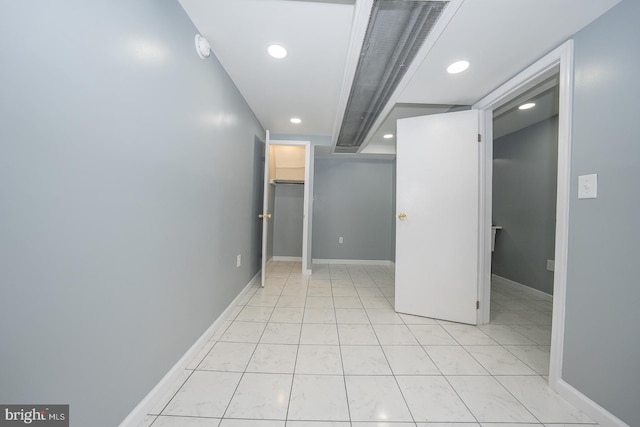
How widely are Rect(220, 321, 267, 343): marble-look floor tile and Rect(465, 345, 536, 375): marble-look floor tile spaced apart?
1.65 metres

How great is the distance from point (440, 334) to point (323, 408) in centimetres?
128

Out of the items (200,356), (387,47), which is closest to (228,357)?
(200,356)

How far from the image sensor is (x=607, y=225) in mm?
1133

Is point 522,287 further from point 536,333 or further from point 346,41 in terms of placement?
point 346,41

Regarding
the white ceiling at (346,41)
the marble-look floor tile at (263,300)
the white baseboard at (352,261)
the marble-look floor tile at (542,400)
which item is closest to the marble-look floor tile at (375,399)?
the marble-look floor tile at (542,400)

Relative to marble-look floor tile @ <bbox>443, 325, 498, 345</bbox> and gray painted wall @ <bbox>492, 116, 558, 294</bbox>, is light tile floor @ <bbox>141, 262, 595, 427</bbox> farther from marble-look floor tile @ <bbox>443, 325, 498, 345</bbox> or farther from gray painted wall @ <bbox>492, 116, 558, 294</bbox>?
gray painted wall @ <bbox>492, 116, 558, 294</bbox>

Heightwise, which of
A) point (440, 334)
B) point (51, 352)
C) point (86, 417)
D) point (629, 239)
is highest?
point (629, 239)

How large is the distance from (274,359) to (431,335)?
4.31ft

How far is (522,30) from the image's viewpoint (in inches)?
51.7

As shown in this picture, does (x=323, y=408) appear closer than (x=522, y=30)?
Yes

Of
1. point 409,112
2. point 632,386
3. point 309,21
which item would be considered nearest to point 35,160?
point 309,21

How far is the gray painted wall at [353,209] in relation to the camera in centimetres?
464

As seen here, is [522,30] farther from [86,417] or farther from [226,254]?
[86,417]

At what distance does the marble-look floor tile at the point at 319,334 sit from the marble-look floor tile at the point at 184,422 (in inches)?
30.7
